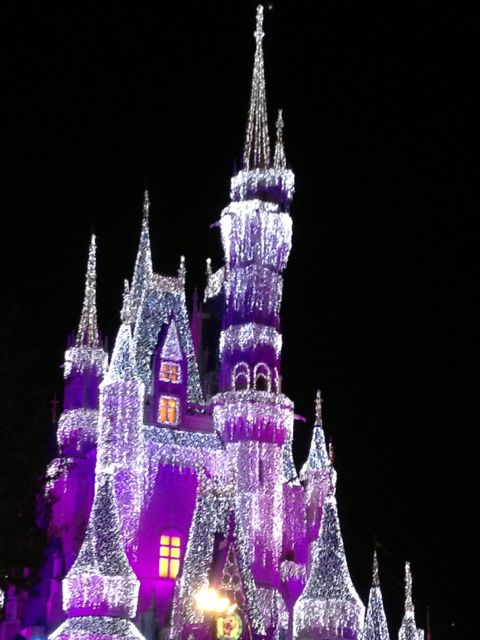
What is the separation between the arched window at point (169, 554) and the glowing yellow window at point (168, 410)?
3376 millimetres

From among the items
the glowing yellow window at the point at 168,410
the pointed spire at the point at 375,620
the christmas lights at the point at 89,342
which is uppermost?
the christmas lights at the point at 89,342

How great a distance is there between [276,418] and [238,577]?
690cm

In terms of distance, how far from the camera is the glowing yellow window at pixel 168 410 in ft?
115

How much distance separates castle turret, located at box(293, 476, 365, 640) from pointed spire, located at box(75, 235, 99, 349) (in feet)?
42.3

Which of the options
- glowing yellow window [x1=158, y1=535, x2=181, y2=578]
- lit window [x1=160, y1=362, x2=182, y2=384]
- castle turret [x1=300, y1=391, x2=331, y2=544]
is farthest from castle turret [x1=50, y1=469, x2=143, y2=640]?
castle turret [x1=300, y1=391, x2=331, y2=544]

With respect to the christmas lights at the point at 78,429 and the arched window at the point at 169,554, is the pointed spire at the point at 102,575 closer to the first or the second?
the arched window at the point at 169,554

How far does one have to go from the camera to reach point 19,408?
20891 mm

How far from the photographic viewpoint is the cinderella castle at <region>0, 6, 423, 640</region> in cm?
2906

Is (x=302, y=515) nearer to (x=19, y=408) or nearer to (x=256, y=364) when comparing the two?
(x=256, y=364)

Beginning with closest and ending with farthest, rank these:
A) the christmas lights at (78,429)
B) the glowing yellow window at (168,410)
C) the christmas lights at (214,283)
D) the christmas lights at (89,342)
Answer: the glowing yellow window at (168,410), the christmas lights at (78,429), the christmas lights at (89,342), the christmas lights at (214,283)

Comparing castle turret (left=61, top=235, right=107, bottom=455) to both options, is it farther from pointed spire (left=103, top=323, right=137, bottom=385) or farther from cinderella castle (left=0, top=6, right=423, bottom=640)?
pointed spire (left=103, top=323, right=137, bottom=385)

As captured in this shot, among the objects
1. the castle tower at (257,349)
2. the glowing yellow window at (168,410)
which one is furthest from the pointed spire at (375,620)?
the glowing yellow window at (168,410)

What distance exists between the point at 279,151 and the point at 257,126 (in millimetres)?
1292

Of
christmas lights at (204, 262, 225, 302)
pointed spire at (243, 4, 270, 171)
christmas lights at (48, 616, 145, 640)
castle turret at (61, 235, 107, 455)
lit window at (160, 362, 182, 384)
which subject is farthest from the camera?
christmas lights at (204, 262, 225, 302)
